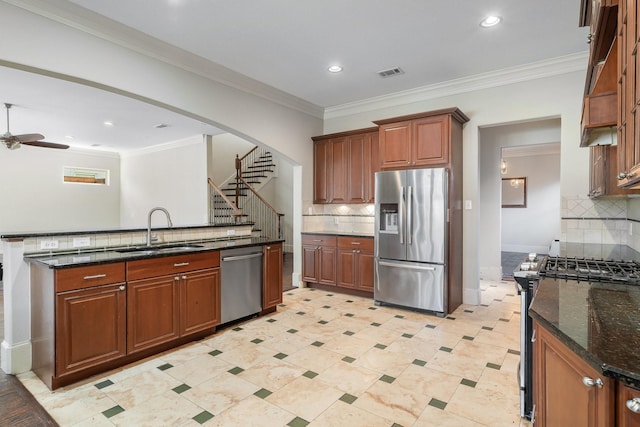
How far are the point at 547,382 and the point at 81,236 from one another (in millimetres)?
3454

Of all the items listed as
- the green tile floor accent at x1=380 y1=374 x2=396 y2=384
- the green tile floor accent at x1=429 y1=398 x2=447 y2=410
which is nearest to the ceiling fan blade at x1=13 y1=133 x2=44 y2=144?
the green tile floor accent at x1=380 y1=374 x2=396 y2=384

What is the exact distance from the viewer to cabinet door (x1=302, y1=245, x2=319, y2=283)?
529cm

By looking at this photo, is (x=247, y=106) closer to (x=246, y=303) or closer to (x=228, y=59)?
(x=228, y=59)

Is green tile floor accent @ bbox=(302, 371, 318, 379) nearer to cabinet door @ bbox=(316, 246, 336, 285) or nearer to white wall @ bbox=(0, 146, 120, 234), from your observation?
cabinet door @ bbox=(316, 246, 336, 285)

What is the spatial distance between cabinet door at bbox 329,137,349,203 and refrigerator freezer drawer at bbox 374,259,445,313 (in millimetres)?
1379

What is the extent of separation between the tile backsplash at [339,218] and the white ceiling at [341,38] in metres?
1.75

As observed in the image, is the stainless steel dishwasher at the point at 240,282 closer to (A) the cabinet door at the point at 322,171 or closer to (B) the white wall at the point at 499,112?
(A) the cabinet door at the point at 322,171

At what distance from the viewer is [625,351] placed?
96 centimetres

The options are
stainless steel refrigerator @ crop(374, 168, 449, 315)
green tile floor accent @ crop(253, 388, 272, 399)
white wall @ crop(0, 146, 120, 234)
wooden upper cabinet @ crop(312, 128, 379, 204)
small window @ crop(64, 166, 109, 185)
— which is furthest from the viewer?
small window @ crop(64, 166, 109, 185)

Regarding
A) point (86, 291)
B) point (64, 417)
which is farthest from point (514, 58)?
point (64, 417)

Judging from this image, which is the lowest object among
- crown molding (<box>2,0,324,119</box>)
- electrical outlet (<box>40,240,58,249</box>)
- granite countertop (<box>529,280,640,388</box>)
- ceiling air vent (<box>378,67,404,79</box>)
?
granite countertop (<box>529,280,640,388</box>)

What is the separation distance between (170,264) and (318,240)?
255cm

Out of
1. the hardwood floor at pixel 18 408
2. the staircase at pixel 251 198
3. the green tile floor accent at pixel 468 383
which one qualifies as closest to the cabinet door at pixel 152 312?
the hardwood floor at pixel 18 408

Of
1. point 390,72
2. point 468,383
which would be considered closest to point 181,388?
point 468,383
